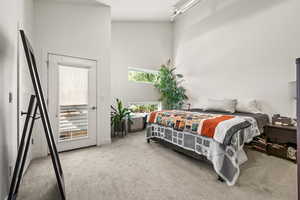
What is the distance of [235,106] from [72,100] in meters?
3.73

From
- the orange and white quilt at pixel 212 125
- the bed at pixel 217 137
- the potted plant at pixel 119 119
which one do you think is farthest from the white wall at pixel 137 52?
the orange and white quilt at pixel 212 125

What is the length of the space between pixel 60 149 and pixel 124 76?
8.76 feet

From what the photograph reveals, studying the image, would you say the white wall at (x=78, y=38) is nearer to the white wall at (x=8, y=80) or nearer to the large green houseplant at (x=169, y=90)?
the white wall at (x=8, y=80)

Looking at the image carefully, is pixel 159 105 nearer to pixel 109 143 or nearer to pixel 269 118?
pixel 109 143

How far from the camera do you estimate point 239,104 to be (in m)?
3.46

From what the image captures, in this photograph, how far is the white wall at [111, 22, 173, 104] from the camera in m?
4.53

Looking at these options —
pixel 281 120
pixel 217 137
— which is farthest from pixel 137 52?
pixel 281 120

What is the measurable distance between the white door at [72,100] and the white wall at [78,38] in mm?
128

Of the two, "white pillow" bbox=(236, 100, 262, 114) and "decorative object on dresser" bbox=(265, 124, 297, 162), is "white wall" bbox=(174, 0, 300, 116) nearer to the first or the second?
"white pillow" bbox=(236, 100, 262, 114)

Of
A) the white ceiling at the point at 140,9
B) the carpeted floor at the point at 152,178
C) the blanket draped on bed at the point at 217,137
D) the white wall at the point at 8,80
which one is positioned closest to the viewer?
the white wall at the point at 8,80

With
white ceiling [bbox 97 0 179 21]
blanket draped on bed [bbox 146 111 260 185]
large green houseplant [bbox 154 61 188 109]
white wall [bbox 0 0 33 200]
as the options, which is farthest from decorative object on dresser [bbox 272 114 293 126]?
white wall [bbox 0 0 33 200]

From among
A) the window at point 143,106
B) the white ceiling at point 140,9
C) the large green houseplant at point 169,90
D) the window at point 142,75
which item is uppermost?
the white ceiling at point 140,9

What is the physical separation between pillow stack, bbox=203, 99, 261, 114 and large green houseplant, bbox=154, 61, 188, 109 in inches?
56.9

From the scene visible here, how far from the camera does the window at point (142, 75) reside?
4875mm
